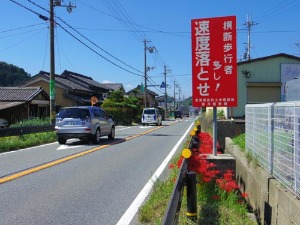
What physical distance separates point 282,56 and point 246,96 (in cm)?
356

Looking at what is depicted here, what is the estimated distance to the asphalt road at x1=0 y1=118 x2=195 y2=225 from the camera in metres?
6.05

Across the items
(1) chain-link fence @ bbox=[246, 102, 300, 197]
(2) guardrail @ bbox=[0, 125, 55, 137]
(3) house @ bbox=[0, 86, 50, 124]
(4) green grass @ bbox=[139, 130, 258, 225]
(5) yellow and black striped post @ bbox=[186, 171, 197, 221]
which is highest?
(3) house @ bbox=[0, 86, 50, 124]

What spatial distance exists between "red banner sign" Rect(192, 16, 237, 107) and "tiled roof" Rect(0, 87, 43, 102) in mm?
32240

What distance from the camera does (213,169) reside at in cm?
723

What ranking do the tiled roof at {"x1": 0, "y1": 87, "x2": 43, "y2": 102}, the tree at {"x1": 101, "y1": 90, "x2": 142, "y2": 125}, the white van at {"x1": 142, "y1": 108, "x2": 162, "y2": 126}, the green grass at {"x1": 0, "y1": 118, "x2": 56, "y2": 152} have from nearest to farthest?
the green grass at {"x1": 0, "y1": 118, "x2": 56, "y2": 152} → the tiled roof at {"x1": 0, "y1": 87, "x2": 43, "y2": 102} → the white van at {"x1": 142, "y1": 108, "x2": 162, "y2": 126} → the tree at {"x1": 101, "y1": 90, "x2": 142, "y2": 125}

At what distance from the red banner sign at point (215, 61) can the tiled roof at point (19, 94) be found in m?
32.2

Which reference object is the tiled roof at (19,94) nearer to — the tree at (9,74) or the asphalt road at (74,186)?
the asphalt road at (74,186)

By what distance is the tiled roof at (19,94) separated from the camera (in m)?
38.9

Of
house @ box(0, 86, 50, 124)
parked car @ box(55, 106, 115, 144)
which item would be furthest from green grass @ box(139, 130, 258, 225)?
house @ box(0, 86, 50, 124)

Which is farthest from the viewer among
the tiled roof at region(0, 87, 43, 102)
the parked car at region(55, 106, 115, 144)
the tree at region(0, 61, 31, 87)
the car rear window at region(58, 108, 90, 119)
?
the tree at region(0, 61, 31, 87)

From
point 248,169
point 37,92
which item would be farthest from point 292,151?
point 37,92

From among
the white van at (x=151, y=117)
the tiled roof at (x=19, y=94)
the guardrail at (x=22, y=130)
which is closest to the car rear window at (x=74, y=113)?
the guardrail at (x=22, y=130)

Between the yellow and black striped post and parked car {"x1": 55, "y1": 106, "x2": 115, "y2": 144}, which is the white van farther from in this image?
the yellow and black striped post

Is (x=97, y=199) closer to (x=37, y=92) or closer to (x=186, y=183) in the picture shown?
(x=186, y=183)
